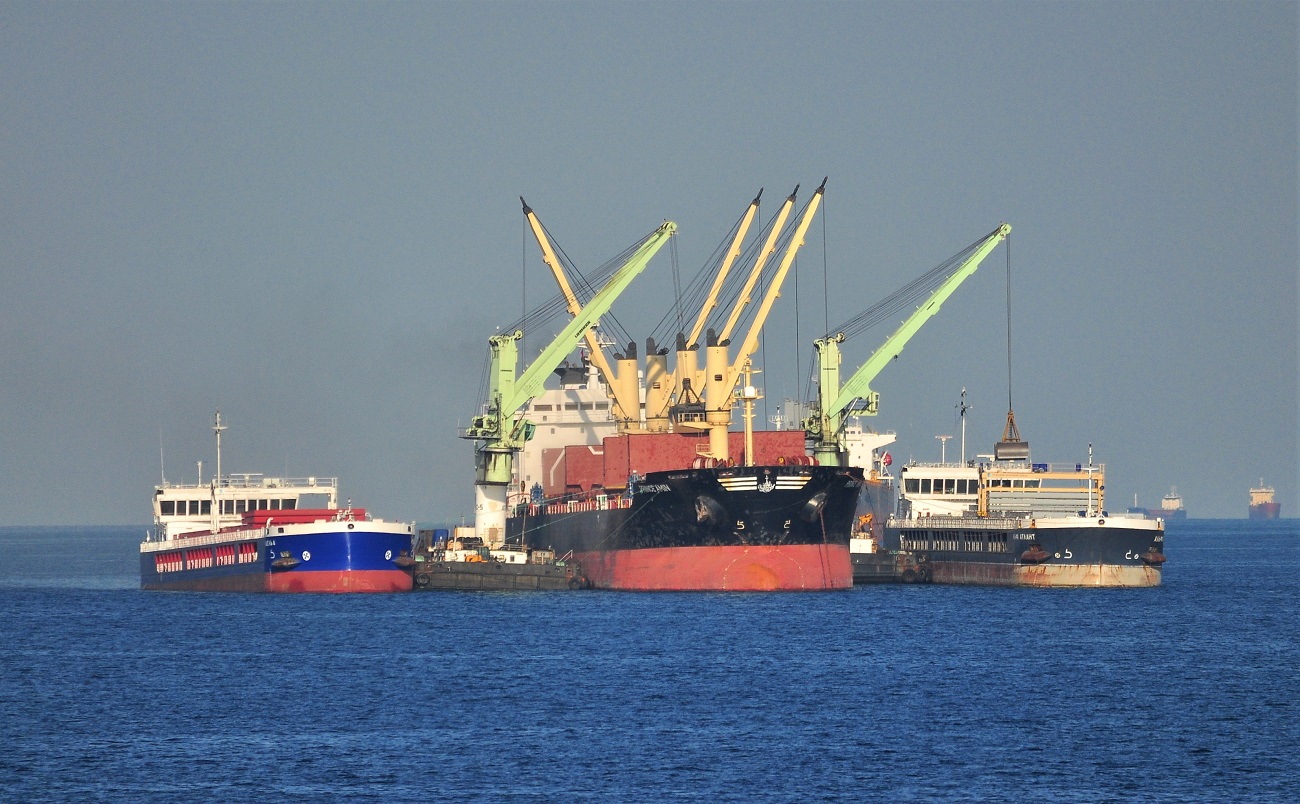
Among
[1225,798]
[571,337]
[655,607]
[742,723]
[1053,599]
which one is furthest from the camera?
[571,337]

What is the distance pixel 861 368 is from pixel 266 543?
36.2 m

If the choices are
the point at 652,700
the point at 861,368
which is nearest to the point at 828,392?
the point at 861,368

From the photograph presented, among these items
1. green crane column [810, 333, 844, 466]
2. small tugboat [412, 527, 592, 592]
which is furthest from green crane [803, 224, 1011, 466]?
small tugboat [412, 527, 592, 592]

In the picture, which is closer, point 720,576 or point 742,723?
point 742,723

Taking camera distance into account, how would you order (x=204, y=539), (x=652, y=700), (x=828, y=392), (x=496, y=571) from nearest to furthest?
(x=652, y=700)
(x=496, y=571)
(x=204, y=539)
(x=828, y=392)

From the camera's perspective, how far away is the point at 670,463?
8188 centimetres

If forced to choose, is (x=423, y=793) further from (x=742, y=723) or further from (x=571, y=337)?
(x=571, y=337)

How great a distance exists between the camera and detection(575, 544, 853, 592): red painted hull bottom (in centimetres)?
7275

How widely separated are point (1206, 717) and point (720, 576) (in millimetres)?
30894

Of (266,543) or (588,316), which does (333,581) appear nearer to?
(266,543)

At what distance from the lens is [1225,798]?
115 feet

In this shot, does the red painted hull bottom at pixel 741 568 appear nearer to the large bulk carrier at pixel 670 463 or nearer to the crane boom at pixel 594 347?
the large bulk carrier at pixel 670 463

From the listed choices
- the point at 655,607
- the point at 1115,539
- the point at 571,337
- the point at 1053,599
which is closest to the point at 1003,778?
the point at 655,607

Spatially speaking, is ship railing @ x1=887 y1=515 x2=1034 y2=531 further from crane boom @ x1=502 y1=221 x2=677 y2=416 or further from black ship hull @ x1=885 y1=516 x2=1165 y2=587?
crane boom @ x1=502 y1=221 x2=677 y2=416
